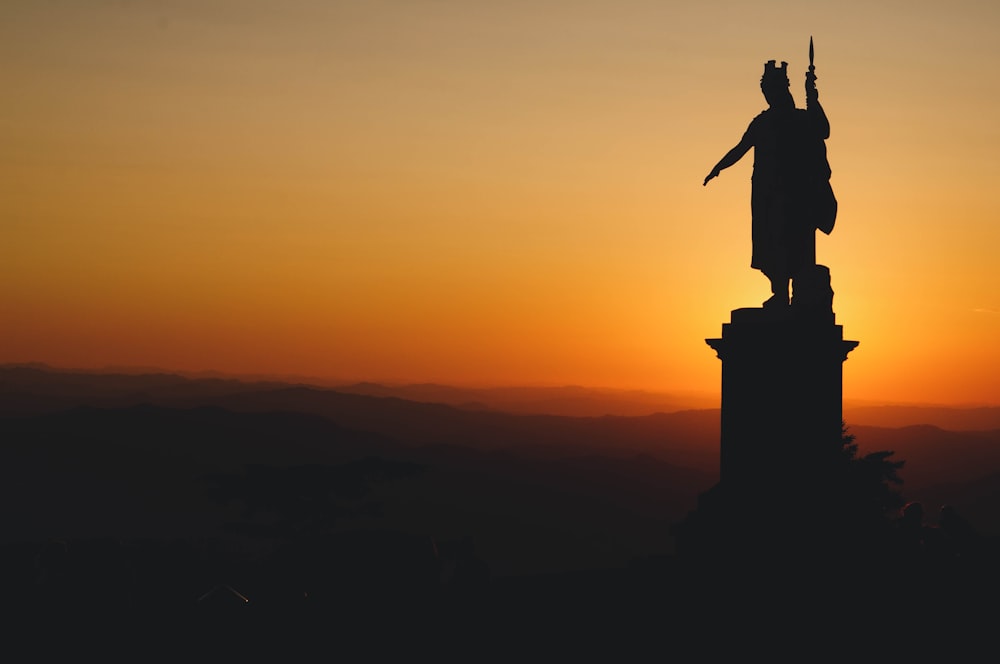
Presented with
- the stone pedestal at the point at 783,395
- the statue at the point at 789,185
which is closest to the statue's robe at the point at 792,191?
the statue at the point at 789,185

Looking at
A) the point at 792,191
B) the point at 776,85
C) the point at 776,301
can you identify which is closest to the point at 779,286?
the point at 776,301

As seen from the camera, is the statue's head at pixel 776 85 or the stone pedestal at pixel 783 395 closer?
the stone pedestal at pixel 783 395

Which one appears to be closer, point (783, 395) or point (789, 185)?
point (783, 395)

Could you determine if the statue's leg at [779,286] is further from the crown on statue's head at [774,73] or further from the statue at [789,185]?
the crown on statue's head at [774,73]

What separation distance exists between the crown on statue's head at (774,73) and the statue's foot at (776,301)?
2.48 m

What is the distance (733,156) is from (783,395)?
297 centimetres

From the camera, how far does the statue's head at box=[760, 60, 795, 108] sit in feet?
47.9

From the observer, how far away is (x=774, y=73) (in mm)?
14609

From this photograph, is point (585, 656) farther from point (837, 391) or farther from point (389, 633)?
point (837, 391)

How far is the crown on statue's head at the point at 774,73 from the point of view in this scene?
14609 millimetres

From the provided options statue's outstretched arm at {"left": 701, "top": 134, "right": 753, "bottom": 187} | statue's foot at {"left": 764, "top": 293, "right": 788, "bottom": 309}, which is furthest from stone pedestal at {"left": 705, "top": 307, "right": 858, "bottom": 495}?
statue's outstretched arm at {"left": 701, "top": 134, "right": 753, "bottom": 187}

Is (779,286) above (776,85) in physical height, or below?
below

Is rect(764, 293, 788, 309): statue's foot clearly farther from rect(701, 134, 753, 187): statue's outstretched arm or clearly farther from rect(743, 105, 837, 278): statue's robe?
rect(701, 134, 753, 187): statue's outstretched arm

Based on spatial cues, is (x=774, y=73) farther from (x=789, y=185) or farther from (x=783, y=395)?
(x=783, y=395)
